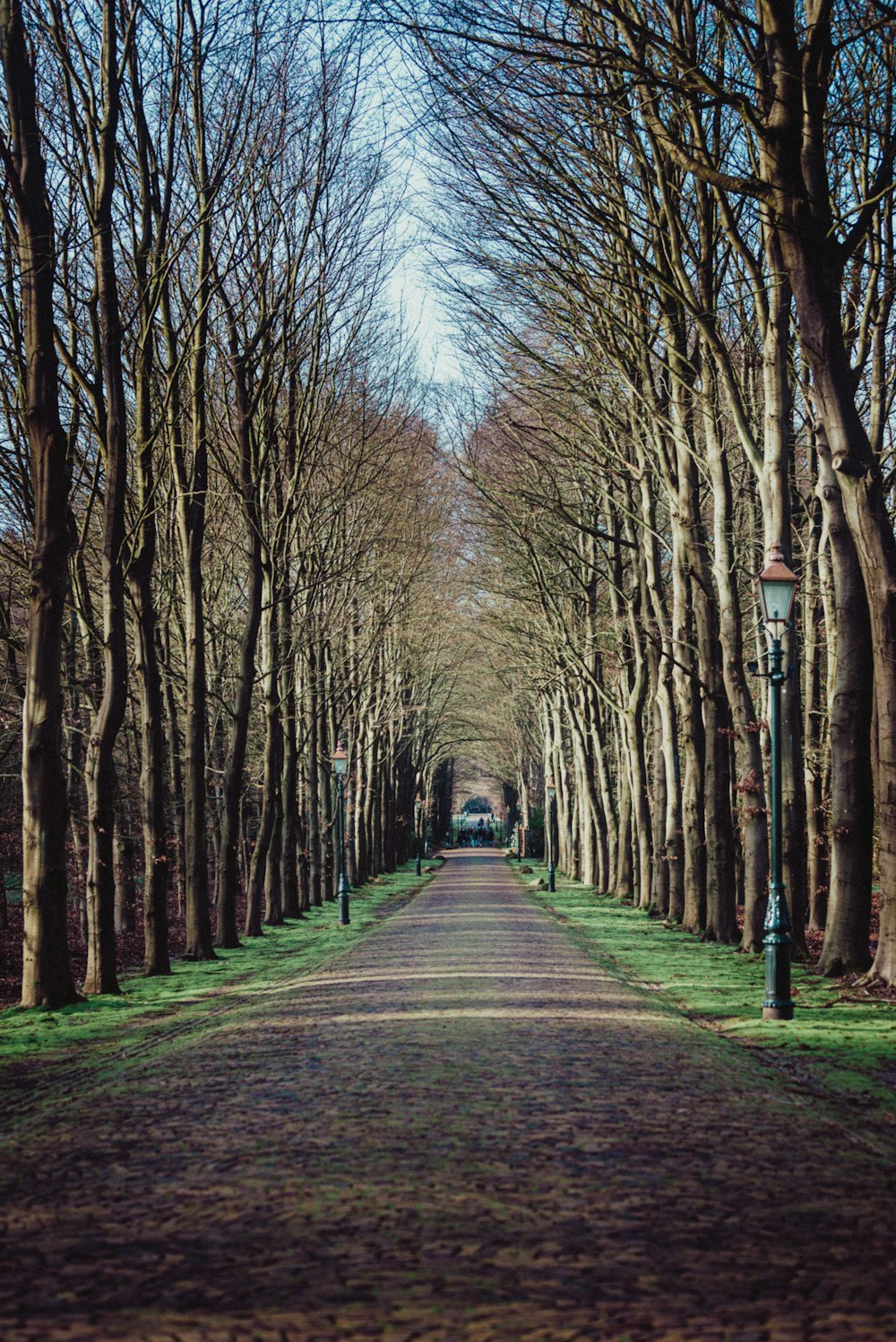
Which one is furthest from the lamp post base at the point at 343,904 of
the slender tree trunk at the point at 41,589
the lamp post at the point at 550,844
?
the slender tree trunk at the point at 41,589

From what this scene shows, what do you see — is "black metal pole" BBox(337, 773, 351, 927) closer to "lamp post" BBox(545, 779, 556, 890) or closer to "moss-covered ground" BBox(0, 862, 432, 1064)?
"moss-covered ground" BBox(0, 862, 432, 1064)

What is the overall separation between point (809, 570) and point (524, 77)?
13.7m

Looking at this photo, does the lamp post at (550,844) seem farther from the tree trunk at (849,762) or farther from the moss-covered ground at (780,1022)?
the tree trunk at (849,762)

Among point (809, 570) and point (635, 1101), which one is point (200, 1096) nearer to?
point (635, 1101)

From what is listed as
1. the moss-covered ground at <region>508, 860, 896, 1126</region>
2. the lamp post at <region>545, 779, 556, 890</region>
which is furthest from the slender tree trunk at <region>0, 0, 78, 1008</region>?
the lamp post at <region>545, 779, 556, 890</region>

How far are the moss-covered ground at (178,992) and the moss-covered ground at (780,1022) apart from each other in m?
4.52

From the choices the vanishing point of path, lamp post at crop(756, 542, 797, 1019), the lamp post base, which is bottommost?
the lamp post base

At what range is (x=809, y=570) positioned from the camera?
27.4m

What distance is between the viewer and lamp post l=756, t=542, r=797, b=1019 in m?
12.6

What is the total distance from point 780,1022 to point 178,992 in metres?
7.35

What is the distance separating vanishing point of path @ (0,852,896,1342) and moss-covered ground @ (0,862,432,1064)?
1.20 metres

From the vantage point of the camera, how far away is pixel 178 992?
16375 mm

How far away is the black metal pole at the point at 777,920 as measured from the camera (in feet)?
41.3

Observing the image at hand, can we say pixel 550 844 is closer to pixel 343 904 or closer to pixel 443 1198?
pixel 343 904
